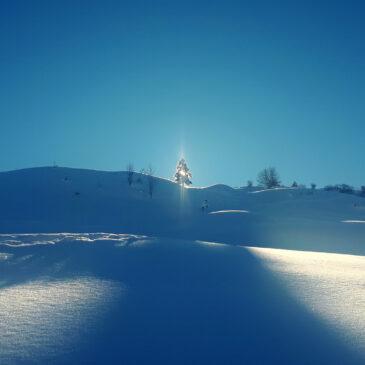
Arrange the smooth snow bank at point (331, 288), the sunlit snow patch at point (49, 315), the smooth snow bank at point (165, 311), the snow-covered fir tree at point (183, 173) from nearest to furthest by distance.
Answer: the sunlit snow patch at point (49, 315)
the smooth snow bank at point (165, 311)
the smooth snow bank at point (331, 288)
the snow-covered fir tree at point (183, 173)

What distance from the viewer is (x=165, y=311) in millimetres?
5246

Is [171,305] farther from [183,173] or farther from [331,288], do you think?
[183,173]

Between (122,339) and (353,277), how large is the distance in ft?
15.8

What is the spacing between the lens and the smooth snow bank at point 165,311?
414 cm

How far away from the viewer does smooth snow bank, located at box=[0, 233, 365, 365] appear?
4.14 m

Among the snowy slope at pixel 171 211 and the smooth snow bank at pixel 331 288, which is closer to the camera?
the smooth snow bank at pixel 331 288

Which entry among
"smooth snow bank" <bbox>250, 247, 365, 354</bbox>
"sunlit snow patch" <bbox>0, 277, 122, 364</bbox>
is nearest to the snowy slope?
"smooth snow bank" <bbox>250, 247, 365, 354</bbox>

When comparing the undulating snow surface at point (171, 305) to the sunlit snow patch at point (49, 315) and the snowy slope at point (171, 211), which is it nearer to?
the sunlit snow patch at point (49, 315)

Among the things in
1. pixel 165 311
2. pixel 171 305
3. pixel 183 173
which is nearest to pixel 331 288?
pixel 171 305

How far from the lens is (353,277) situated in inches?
296

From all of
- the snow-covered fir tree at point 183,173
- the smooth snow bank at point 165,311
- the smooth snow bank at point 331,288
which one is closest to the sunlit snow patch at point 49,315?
the smooth snow bank at point 165,311

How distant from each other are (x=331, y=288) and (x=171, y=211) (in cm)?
3747

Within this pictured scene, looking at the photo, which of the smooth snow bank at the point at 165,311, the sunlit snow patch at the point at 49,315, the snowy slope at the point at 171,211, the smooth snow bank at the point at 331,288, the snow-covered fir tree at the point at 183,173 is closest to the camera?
the sunlit snow patch at the point at 49,315

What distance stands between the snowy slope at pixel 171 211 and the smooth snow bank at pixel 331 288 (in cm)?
1277
